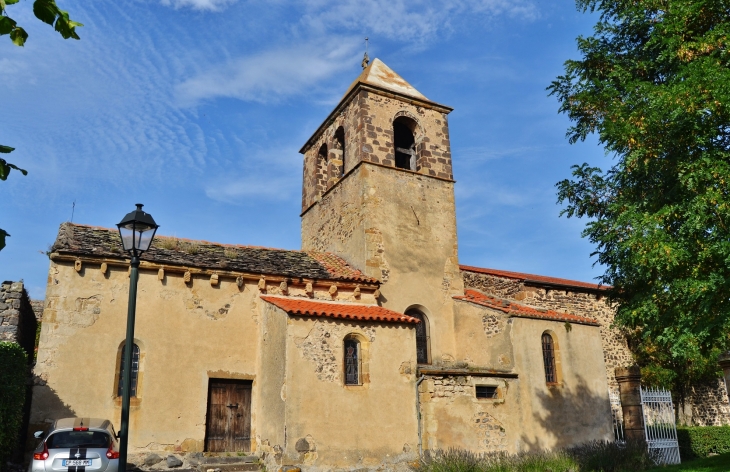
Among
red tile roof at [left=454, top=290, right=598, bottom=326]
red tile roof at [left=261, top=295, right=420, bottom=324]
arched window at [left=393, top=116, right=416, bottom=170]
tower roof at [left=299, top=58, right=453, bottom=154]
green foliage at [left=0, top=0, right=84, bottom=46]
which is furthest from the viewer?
arched window at [left=393, top=116, right=416, bottom=170]

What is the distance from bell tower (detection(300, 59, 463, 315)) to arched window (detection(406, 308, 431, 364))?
1.11 ft

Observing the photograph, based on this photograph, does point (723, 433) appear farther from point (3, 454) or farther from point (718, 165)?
point (3, 454)

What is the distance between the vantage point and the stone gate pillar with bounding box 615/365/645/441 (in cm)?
1703

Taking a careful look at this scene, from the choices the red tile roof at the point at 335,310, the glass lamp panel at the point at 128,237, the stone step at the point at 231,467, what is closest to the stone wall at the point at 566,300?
the red tile roof at the point at 335,310

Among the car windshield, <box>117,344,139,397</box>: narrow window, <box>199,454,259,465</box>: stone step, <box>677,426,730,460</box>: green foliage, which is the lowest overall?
<box>677,426,730,460</box>: green foliage

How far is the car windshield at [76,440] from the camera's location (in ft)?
33.3

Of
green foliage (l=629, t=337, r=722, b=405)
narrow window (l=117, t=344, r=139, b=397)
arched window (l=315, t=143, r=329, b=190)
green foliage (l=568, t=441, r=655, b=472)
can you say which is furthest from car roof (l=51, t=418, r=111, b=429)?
green foliage (l=629, t=337, r=722, b=405)

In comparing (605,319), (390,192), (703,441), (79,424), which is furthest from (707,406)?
(79,424)

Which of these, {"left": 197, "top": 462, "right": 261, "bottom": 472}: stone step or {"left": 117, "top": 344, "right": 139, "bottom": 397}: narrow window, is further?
{"left": 117, "top": 344, "right": 139, "bottom": 397}: narrow window

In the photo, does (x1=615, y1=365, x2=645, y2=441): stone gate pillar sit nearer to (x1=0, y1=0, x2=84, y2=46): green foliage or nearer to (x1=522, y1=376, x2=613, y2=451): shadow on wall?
(x1=522, y1=376, x2=613, y2=451): shadow on wall

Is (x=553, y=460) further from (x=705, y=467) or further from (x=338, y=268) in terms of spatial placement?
(x=338, y=268)

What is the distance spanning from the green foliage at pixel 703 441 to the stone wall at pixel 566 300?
9.40 feet

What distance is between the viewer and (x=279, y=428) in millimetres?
13156

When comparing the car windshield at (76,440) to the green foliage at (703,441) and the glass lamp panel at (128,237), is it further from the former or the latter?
the green foliage at (703,441)
